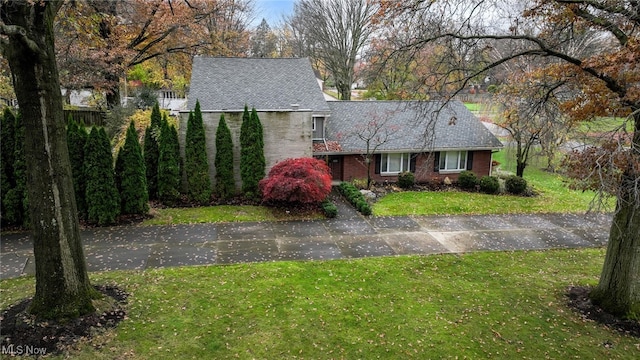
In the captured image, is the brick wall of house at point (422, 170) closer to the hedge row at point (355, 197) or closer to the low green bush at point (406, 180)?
the low green bush at point (406, 180)

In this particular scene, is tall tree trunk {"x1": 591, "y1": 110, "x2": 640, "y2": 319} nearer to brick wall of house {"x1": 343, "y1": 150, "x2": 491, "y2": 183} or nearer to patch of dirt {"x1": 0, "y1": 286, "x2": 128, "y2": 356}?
patch of dirt {"x1": 0, "y1": 286, "x2": 128, "y2": 356}

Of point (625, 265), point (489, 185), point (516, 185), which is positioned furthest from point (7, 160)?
point (516, 185)

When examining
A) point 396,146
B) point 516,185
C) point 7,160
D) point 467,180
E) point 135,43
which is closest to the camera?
point 7,160

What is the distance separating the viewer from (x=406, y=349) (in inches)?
280

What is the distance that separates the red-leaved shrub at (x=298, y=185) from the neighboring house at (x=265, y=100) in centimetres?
243

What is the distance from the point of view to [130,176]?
538 inches

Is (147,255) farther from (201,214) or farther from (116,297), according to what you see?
(201,214)

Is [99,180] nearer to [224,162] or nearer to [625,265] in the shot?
[224,162]

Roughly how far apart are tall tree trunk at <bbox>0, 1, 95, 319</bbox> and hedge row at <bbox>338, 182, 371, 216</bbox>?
380 inches

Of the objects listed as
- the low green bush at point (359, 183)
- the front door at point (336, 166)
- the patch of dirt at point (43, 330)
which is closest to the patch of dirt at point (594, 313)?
the patch of dirt at point (43, 330)

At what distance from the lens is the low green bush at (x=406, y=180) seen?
19016 millimetres

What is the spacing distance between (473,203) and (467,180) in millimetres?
2581

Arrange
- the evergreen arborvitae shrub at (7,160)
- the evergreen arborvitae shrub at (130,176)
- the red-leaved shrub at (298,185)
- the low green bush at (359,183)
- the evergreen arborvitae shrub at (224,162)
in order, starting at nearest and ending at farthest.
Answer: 1. the evergreen arborvitae shrub at (7,160)
2. the evergreen arborvitae shrub at (130,176)
3. the red-leaved shrub at (298,185)
4. the evergreen arborvitae shrub at (224,162)
5. the low green bush at (359,183)

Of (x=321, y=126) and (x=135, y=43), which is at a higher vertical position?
(x=135, y=43)
